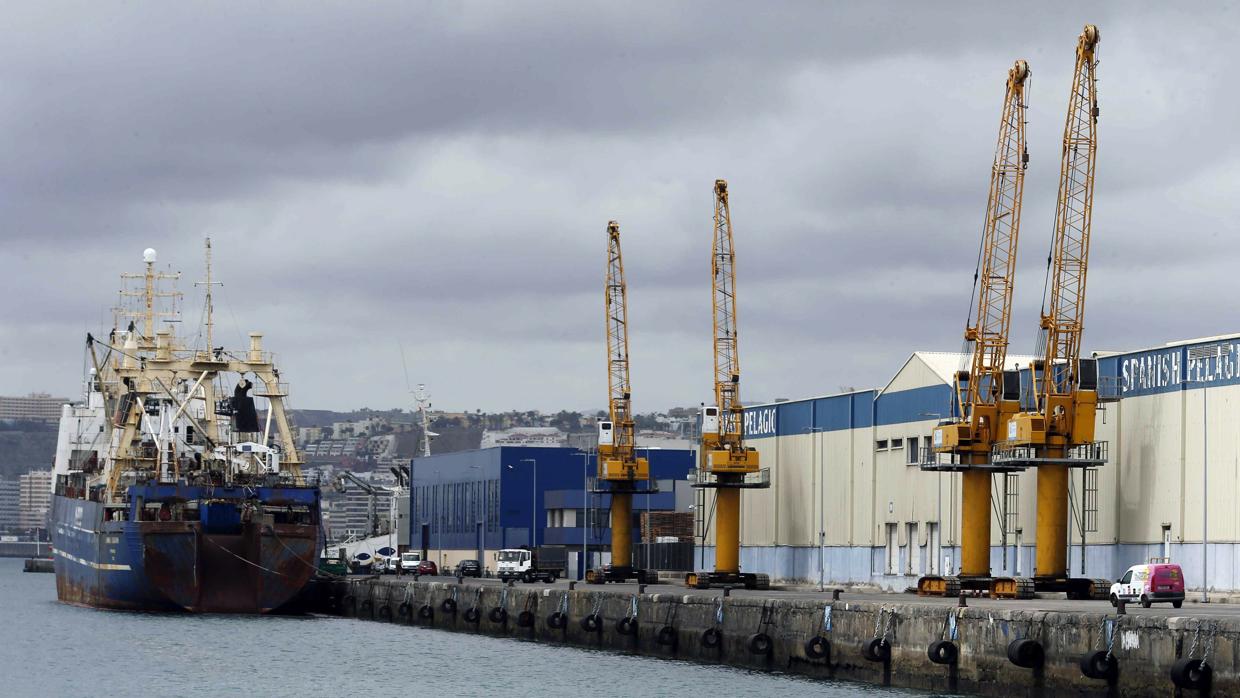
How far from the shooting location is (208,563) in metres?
87.2

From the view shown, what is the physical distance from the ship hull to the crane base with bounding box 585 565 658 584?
1884cm

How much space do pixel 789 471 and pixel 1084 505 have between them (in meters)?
27.5

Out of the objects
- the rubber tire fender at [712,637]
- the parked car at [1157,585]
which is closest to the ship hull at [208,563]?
the rubber tire fender at [712,637]

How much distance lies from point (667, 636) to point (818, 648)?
1132cm

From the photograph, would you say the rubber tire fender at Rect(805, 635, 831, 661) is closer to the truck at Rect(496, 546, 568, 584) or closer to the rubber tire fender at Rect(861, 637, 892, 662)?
the rubber tire fender at Rect(861, 637, 892, 662)

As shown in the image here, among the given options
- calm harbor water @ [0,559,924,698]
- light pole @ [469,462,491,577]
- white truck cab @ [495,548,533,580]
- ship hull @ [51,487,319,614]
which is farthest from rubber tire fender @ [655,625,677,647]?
light pole @ [469,462,491,577]

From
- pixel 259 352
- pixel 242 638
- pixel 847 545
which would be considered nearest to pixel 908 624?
pixel 242 638

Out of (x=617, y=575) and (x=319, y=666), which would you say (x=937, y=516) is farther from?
(x=319, y=666)

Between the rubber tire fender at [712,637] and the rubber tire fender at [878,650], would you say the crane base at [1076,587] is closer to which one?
the rubber tire fender at [712,637]

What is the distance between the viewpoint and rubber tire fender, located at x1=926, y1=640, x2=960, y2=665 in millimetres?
49906

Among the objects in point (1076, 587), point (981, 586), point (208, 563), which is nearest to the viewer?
point (1076, 587)

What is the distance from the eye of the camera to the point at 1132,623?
4300cm

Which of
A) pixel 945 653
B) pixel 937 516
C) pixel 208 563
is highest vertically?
pixel 937 516

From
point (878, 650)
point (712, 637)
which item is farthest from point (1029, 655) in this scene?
point (712, 637)
